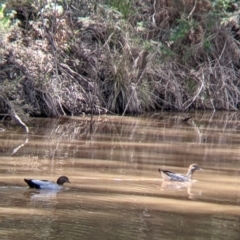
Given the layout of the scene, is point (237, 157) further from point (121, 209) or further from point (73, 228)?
point (73, 228)

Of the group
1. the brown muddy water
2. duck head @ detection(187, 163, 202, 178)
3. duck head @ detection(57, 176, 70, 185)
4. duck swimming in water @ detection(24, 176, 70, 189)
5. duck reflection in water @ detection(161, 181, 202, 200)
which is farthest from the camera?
duck head @ detection(187, 163, 202, 178)

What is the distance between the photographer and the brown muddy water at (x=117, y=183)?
1088 cm

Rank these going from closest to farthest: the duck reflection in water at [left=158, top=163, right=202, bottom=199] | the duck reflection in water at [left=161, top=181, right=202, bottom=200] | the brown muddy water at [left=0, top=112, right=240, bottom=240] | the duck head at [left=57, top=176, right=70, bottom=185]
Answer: the brown muddy water at [left=0, top=112, right=240, bottom=240], the duck head at [left=57, top=176, right=70, bottom=185], the duck reflection in water at [left=161, top=181, right=202, bottom=200], the duck reflection in water at [left=158, top=163, right=202, bottom=199]

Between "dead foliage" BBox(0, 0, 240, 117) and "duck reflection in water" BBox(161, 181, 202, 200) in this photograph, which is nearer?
"duck reflection in water" BBox(161, 181, 202, 200)

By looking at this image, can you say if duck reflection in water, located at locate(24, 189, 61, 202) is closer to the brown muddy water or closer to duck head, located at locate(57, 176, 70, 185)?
the brown muddy water

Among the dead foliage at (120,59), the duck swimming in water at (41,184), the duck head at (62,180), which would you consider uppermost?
the duck swimming in water at (41,184)

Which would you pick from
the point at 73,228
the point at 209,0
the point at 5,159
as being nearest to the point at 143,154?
the point at 5,159

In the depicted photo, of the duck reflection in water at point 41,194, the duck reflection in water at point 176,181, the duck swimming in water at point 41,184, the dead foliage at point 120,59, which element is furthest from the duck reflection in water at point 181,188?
the dead foliage at point 120,59

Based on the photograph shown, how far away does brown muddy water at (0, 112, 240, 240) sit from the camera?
35.7ft

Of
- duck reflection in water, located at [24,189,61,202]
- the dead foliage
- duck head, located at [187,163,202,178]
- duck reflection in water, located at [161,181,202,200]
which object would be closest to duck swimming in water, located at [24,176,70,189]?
duck reflection in water, located at [24,189,61,202]

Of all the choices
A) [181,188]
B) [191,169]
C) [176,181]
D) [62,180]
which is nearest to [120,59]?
[191,169]

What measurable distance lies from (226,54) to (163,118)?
7.68 m

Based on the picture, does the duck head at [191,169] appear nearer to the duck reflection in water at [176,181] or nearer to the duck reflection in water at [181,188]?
the duck reflection in water at [176,181]

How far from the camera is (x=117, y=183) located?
14758mm
